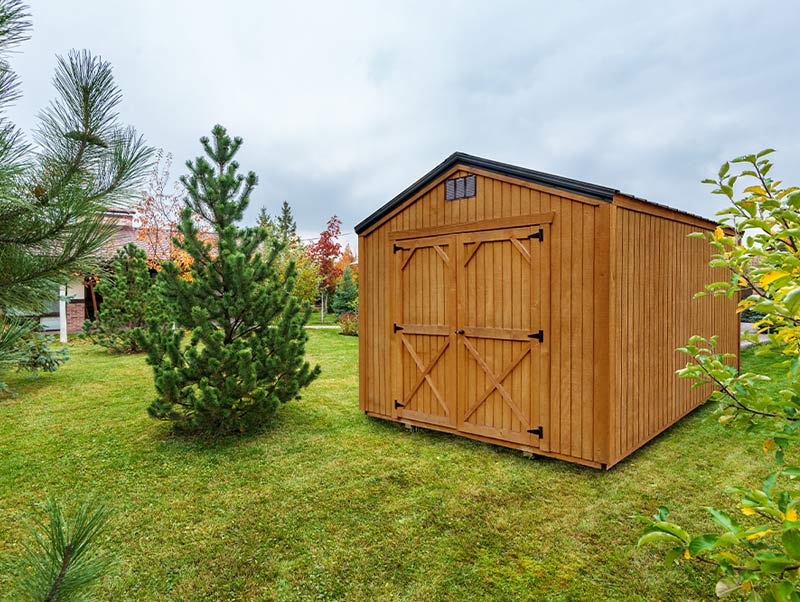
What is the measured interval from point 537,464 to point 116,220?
3890 mm

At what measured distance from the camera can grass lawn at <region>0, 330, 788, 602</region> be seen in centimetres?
245

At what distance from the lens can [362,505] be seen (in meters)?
3.32

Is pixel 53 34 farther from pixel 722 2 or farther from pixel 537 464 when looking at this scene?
pixel 722 2

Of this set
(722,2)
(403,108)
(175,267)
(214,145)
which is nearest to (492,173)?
(722,2)

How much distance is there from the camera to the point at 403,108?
8281 millimetres

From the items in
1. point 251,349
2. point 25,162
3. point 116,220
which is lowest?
Answer: point 251,349

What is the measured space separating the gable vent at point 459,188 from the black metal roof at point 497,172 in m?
0.14

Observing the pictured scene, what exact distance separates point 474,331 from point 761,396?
3.20 m

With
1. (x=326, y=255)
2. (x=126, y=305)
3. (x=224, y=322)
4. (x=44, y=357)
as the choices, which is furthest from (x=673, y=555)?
(x=326, y=255)

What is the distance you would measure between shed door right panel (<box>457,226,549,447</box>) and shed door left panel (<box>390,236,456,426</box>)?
0.14 m

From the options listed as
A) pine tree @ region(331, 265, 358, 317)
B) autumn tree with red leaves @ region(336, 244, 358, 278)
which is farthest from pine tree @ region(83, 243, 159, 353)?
autumn tree with red leaves @ region(336, 244, 358, 278)

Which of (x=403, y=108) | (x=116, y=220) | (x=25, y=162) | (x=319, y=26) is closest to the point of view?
(x=25, y=162)

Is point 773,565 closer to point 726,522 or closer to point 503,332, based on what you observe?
point 726,522

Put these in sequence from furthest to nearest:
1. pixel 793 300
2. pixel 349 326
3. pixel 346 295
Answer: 1. pixel 346 295
2. pixel 349 326
3. pixel 793 300
